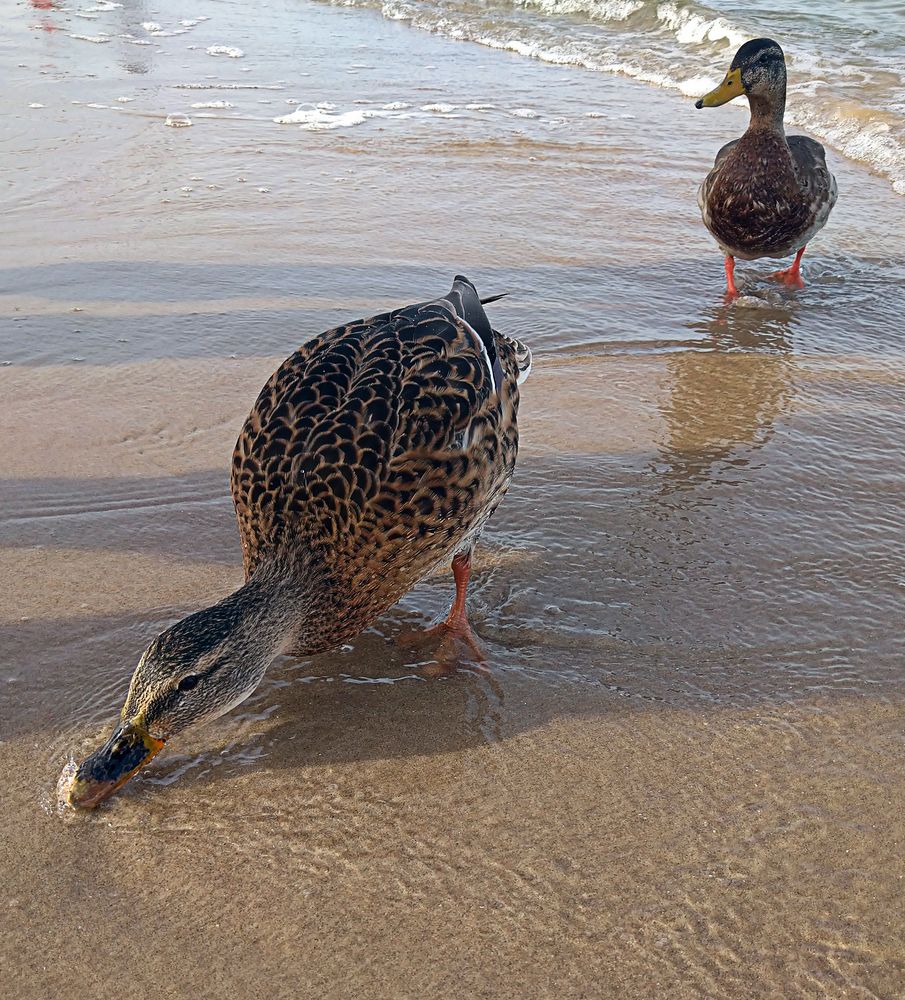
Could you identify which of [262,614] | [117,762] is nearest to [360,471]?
[262,614]

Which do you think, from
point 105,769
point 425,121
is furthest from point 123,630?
point 425,121

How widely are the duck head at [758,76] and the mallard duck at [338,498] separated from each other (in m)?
4.39

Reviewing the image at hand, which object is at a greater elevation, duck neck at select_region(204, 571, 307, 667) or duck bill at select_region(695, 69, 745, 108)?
duck bill at select_region(695, 69, 745, 108)

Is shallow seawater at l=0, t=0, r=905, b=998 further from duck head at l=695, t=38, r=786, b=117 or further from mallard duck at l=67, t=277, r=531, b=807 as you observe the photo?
duck head at l=695, t=38, r=786, b=117

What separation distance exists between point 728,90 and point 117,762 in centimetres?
594

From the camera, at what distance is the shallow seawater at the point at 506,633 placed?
7.54 feet

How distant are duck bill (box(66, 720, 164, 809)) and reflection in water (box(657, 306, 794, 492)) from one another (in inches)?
92.2

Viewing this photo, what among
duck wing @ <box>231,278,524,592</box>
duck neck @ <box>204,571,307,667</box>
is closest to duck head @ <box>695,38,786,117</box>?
duck wing @ <box>231,278,524,592</box>

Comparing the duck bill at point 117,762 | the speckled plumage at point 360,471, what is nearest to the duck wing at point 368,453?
the speckled plumage at point 360,471

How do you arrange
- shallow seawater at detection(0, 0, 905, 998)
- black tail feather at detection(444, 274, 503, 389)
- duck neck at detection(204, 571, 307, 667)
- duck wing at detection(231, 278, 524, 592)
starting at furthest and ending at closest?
black tail feather at detection(444, 274, 503, 389), duck wing at detection(231, 278, 524, 592), duck neck at detection(204, 571, 307, 667), shallow seawater at detection(0, 0, 905, 998)

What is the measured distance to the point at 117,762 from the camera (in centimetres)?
253

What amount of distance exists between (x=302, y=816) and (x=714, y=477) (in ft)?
7.58

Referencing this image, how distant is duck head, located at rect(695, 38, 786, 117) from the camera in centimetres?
654

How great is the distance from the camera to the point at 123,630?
325 cm
